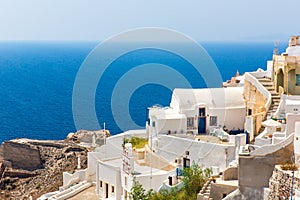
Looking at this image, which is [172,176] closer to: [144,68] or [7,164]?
[144,68]

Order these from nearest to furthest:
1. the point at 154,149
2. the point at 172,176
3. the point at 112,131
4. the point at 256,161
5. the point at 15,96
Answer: the point at 256,161, the point at 172,176, the point at 154,149, the point at 112,131, the point at 15,96

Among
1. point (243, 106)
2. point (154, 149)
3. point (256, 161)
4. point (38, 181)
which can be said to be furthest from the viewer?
point (38, 181)

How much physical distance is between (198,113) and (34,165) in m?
24.5

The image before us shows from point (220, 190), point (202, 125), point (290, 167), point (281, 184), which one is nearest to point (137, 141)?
point (202, 125)

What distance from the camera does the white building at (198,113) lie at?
127 ft

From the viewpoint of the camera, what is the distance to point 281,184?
2281cm

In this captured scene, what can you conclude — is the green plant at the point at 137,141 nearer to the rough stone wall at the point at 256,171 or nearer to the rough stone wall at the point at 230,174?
the rough stone wall at the point at 230,174

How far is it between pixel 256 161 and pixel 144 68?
93.1ft

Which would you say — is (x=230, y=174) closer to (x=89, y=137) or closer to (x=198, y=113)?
(x=198, y=113)

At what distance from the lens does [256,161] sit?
26547 mm

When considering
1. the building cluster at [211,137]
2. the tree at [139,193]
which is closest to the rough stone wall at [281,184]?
the building cluster at [211,137]

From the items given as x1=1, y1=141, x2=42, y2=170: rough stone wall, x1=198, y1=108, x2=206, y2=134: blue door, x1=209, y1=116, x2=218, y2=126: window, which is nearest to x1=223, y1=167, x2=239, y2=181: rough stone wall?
x1=198, y1=108, x2=206, y2=134: blue door

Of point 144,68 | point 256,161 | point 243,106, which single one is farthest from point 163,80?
point 256,161

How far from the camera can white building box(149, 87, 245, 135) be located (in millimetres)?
38656
